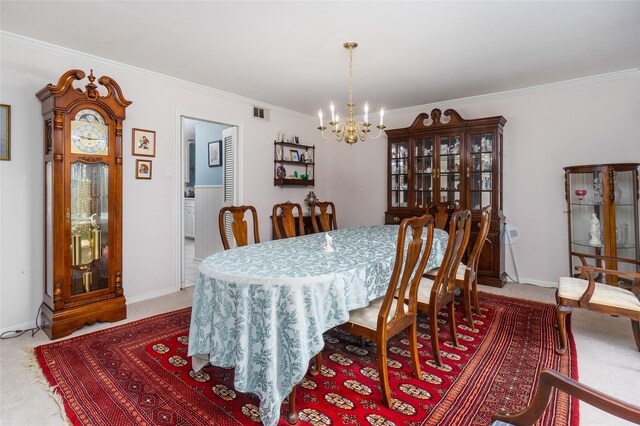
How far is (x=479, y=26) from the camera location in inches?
101

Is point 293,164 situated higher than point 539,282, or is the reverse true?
point 293,164

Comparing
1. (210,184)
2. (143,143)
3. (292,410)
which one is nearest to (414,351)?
(292,410)

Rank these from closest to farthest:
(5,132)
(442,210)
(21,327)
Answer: (5,132) → (21,327) → (442,210)

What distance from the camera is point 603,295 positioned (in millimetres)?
2361

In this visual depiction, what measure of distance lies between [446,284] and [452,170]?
247cm

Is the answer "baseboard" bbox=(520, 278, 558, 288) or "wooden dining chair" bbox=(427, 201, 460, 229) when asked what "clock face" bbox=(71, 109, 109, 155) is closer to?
"wooden dining chair" bbox=(427, 201, 460, 229)

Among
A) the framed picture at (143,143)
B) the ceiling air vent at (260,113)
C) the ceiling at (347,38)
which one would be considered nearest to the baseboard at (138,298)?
the framed picture at (143,143)

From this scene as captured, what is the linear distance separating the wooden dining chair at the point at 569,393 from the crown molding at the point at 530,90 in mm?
4102

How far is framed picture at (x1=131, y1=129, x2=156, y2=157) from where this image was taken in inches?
137

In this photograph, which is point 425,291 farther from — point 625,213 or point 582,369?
point 625,213

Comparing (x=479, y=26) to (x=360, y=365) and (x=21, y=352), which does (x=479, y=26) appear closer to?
(x=360, y=365)

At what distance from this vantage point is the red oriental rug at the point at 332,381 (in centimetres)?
173

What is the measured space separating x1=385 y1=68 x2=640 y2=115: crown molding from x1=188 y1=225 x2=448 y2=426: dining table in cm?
345

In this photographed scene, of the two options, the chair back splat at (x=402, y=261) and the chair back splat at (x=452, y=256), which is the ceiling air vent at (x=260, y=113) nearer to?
the chair back splat at (x=452, y=256)
